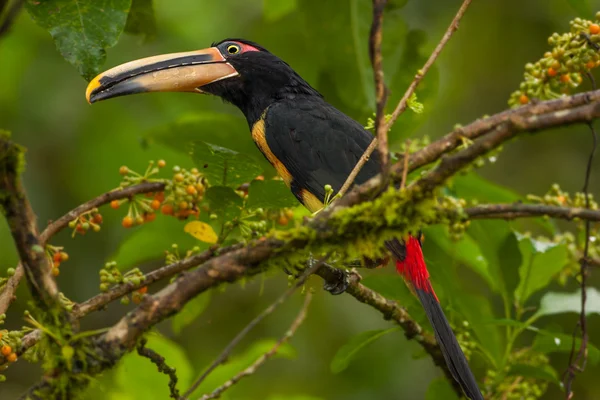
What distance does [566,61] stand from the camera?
255 centimetres

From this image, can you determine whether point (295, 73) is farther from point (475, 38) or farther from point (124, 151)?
point (475, 38)

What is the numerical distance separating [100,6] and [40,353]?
1.02m

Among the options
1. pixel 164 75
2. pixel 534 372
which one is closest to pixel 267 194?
pixel 534 372

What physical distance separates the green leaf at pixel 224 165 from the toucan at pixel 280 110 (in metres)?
0.83

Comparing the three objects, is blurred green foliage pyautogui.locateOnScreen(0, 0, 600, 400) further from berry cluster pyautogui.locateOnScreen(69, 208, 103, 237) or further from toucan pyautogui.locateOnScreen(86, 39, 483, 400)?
berry cluster pyautogui.locateOnScreen(69, 208, 103, 237)

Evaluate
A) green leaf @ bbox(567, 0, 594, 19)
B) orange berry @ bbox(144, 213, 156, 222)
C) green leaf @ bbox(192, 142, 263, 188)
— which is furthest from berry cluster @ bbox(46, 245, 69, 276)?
green leaf @ bbox(567, 0, 594, 19)

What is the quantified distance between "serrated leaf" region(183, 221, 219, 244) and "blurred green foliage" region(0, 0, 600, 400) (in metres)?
0.09

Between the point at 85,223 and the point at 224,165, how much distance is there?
1.52 ft

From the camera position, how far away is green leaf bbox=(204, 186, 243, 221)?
2541 millimetres

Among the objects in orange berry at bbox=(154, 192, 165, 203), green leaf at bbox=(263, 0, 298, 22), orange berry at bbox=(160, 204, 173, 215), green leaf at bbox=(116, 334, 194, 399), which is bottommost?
green leaf at bbox=(116, 334, 194, 399)

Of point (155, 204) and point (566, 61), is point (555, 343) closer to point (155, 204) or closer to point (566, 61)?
point (566, 61)

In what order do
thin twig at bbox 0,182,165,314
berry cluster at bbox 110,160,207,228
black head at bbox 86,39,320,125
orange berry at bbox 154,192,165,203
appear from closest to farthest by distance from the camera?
thin twig at bbox 0,182,165,314 → berry cluster at bbox 110,160,207,228 → orange berry at bbox 154,192,165,203 → black head at bbox 86,39,320,125

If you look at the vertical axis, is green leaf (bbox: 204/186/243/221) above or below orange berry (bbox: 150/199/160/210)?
below

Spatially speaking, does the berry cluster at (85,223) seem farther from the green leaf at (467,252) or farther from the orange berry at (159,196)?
the green leaf at (467,252)
